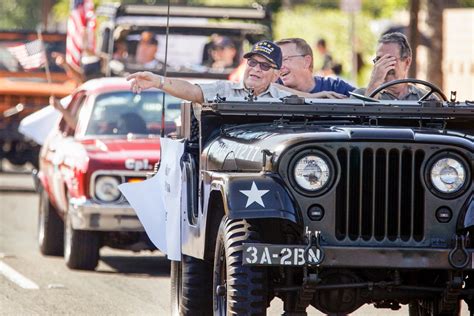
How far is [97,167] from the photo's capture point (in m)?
12.9

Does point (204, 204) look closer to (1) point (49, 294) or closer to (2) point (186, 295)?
(2) point (186, 295)

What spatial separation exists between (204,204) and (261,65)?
139cm

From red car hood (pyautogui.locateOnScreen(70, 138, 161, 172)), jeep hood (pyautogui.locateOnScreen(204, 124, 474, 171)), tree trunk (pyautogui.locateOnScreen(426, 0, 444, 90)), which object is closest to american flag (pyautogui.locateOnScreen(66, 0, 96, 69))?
tree trunk (pyautogui.locateOnScreen(426, 0, 444, 90))

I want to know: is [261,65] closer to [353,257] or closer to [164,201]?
→ [164,201]

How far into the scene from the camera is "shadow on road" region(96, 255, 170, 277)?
13.2 m

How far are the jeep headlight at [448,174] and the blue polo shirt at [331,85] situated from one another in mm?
2826

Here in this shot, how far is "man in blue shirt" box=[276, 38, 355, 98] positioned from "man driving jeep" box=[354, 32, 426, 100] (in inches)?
11.5

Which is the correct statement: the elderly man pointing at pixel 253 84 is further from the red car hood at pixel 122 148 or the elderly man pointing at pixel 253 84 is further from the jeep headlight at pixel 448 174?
the red car hood at pixel 122 148

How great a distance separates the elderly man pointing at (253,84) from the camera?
29.1 ft

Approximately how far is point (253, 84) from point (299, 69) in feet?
2.50

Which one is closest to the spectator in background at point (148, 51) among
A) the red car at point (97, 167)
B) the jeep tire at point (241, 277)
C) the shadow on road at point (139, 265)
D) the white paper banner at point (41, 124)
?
the white paper banner at point (41, 124)

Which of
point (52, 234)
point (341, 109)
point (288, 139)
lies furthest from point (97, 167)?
point (288, 139)

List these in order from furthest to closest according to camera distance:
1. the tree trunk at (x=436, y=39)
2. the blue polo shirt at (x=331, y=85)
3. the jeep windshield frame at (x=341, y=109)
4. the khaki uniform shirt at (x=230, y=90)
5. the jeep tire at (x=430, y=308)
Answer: the tree trunk at (x=436, y=39) → the blue polo shirt at (x=331, y=85) → the khaki uniform shirt at (x=230, y=90) → the jeep windshield frame at (x=341, y=109) → the jeep tire at (x=430, y=308)

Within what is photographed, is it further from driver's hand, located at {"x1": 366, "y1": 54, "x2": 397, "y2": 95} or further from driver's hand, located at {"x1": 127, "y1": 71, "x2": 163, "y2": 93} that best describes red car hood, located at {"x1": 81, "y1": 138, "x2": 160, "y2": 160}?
driver's hand, located at {"x1": 127, "y1": 71, "x2": 163, "y2": 93}
